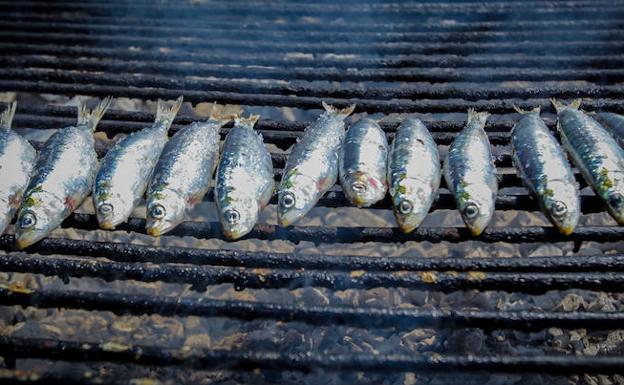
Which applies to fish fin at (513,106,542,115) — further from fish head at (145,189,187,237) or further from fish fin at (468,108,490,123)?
fish head at (145,189,187,237)

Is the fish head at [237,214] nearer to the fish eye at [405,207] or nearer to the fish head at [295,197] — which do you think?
the fish head at [295,197]

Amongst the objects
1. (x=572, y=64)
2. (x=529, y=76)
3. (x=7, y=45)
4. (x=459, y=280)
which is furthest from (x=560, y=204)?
(x=7, y=45)

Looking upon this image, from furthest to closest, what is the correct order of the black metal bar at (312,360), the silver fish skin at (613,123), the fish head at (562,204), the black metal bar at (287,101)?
the black metal bar at (287,101) → the silver fish skin at (613,123) → the fish head at (562,204) → the black metal bar at (312,360)

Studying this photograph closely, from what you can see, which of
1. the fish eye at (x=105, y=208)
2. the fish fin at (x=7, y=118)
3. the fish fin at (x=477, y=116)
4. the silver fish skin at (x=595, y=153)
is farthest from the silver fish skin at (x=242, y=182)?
the silver fish skin at (x=595, y=153)

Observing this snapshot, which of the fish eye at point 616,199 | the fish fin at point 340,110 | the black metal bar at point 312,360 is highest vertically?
the fish fin at point 340,110

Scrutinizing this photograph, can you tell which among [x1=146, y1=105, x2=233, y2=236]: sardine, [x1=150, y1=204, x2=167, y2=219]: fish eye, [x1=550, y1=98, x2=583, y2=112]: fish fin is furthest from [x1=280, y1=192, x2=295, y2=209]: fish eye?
[x1=550, y1=98, x2=583, y2=112]: fish fin

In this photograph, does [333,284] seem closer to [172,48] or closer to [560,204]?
[560,204]
